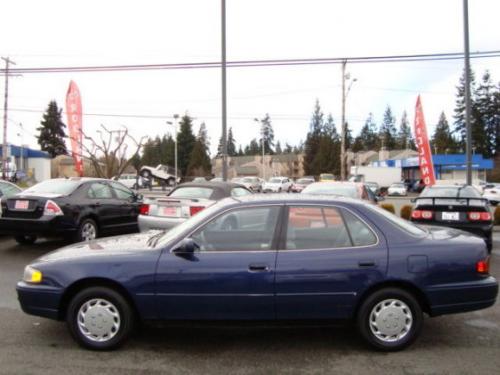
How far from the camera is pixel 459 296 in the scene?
14.7 ft

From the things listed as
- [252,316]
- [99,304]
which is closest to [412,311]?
[252,316]

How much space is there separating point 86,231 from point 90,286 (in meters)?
5.54

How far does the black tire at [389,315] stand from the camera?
443 cm

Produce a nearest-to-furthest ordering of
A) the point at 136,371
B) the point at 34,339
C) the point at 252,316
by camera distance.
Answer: the point at 136,371 → the point at 252,316 → the point at 34,339

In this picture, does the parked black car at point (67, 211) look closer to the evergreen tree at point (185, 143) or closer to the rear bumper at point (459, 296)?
the rear bumper at point (459, 296)

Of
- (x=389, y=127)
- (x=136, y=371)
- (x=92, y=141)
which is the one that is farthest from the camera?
(x=389, y=127)

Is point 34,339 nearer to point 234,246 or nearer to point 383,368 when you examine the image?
point 234,246

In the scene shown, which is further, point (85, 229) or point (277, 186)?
point (277, 186)

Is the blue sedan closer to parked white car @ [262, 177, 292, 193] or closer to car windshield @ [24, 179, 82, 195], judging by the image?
car windshield @ [24, 179, 82, 195]

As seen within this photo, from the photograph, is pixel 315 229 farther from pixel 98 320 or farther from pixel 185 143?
pixel 185 143

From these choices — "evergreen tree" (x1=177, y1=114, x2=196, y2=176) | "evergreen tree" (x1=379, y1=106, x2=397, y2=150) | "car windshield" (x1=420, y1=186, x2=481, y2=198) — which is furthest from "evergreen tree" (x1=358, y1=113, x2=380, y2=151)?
"car windshield" (x1=420, y1=186, x2=481, y2=198)

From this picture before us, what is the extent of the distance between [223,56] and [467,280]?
12.0 m

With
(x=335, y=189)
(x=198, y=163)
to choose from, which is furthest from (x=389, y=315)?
(x=198, y=163)

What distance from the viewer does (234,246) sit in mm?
4480
